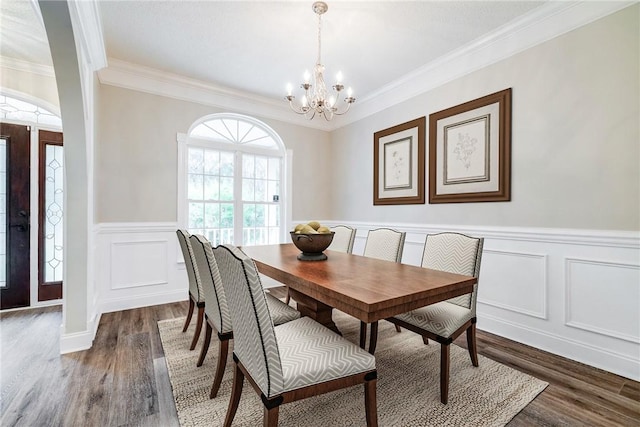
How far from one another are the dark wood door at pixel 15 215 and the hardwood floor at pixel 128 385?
73 centimetres

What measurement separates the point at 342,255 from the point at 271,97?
271 centimetres

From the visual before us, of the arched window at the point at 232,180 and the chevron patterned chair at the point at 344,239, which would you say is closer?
the chevron patterned chair at the point at 344,239

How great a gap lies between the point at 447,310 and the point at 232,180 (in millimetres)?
3147

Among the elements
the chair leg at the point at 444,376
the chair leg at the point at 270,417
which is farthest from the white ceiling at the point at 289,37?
the chair leg at the point at 270,417

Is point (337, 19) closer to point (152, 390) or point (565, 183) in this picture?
point (565, 183)

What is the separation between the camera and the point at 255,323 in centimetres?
118

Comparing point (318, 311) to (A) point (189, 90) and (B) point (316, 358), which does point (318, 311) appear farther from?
(A) point (189, 90)

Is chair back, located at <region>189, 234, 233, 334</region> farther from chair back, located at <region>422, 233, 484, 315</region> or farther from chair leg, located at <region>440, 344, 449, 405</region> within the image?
chair back, located at <region>422, 233, 484, 315</region>

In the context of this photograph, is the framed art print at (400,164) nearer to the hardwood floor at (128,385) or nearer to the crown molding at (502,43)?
the crown molding at (502,43)

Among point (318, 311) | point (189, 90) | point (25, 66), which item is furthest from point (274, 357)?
point (25, 66)

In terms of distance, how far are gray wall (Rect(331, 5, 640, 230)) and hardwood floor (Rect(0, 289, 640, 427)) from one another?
1051 millimetres

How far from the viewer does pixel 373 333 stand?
Answer: 219 centimetres

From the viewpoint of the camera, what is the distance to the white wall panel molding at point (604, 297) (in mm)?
2027

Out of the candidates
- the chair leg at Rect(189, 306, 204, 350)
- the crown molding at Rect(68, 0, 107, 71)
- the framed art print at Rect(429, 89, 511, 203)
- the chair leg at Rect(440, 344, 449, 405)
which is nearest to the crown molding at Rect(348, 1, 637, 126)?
the framed art print at Rect(429, 89, 511, 203)
